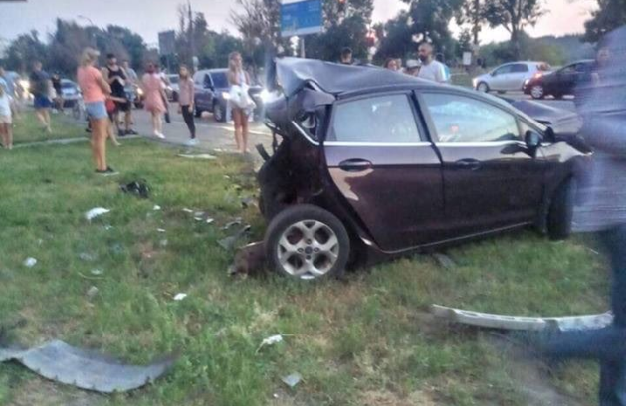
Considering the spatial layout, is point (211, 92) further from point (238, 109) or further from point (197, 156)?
point (238, 109)

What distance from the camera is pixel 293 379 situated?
14.2ft

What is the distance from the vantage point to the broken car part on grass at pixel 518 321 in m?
4.74

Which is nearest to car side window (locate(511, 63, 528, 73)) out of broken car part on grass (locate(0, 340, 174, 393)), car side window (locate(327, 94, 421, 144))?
car side window (locate(327, 94, 421, 144))

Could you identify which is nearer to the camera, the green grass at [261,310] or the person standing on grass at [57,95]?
the green grass at [261,310]

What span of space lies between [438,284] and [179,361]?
2216 mm

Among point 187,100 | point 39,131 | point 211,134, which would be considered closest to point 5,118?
point 187,100

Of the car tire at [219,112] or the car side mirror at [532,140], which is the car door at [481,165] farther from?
the car tire at [219,112]

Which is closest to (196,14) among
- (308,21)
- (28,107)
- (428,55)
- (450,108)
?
(28,107)

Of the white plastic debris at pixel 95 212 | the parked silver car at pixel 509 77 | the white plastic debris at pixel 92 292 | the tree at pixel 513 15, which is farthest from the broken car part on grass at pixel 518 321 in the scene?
the tree at pixel 513 15

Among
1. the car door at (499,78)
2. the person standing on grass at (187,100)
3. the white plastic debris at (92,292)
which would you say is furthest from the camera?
the car door at (499,78)

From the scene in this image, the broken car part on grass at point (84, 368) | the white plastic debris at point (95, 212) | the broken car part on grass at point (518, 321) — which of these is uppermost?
the broken car part on grass at point (518, 321)

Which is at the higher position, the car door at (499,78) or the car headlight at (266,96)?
the car headlight at (266,96)

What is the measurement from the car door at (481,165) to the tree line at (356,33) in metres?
33.2

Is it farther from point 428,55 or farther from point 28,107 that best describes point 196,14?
point 428,55
